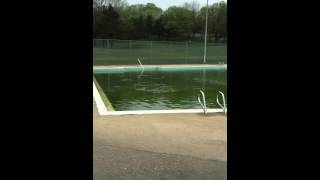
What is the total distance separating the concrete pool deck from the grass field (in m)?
16.8

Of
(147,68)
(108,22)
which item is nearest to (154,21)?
(108,22)

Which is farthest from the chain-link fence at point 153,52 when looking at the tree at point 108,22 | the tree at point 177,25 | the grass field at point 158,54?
the tree at point 177,25

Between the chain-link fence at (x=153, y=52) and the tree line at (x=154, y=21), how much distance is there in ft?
8.82

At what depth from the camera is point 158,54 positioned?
91.4 feet

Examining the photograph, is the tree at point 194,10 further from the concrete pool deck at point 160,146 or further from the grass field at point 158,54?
the concrete pool deck at point 160,146

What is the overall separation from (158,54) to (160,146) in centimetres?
2285

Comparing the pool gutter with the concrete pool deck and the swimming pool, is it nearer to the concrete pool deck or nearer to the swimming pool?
the swimming pool

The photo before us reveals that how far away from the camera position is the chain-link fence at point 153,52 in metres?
25.3

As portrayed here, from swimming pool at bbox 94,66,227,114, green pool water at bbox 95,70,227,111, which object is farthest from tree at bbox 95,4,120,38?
green pool water at bbox 95,70,227,111
